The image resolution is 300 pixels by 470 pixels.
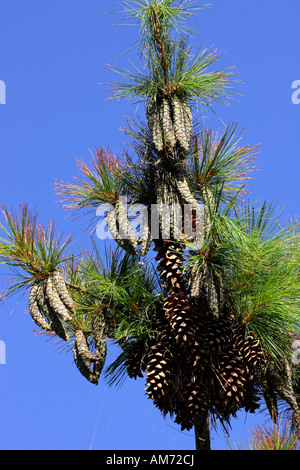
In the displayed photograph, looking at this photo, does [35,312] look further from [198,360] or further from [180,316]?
[198,360]

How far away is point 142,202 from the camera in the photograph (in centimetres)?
589

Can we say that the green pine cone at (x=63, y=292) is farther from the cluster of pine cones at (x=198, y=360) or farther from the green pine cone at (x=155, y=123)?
the green pine cone at (x=155, y=123)

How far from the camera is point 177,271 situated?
5539 mm

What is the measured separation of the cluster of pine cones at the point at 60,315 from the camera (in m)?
5.38

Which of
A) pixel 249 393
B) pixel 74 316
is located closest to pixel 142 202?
pixel 74 316

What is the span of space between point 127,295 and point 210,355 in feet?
2.07

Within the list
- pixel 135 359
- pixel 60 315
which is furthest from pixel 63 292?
pixel 135 359

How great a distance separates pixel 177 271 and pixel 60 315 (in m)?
0.70

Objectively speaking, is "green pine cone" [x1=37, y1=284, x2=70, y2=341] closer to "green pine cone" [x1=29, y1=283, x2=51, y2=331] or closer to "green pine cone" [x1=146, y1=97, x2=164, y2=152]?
"green pine cone" [x1=29, y1=283, x2=51, y2=331]

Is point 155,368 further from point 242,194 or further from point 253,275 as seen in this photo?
point 242,194

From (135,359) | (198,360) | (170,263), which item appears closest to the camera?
(198,360)

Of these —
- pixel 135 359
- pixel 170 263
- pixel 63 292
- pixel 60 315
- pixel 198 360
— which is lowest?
pixel 198 360

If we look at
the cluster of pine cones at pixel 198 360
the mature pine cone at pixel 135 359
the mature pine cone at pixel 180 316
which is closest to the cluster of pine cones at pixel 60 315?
the mature pine cone at pixel 135 359
